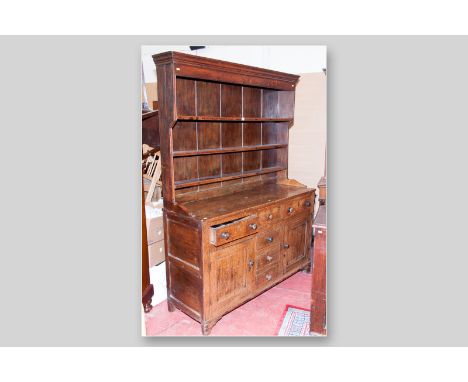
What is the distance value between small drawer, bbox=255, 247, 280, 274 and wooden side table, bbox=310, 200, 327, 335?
533 millimetres

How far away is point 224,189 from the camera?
307cm

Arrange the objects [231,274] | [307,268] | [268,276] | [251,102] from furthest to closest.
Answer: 1. [307,268]
2. [251,102]
3. [268,276]
4. [231,274]

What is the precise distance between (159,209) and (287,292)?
1.32m

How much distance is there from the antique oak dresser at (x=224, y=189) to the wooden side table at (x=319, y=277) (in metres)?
0.52

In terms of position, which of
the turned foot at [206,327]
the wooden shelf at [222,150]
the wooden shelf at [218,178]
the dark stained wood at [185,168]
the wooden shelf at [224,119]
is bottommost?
the turned foot at [206,327]

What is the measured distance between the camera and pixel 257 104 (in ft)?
10.9

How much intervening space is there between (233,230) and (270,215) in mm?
463

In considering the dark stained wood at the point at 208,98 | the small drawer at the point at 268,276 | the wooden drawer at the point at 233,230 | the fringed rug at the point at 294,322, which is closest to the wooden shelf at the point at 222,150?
the dark stained wood at the point at 208,98

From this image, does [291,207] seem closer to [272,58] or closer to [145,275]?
[145,275]

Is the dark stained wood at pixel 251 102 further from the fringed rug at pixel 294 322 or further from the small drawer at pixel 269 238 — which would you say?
the fringed rug at pixel 294 322

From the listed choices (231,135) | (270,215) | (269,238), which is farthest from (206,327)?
(231,135)

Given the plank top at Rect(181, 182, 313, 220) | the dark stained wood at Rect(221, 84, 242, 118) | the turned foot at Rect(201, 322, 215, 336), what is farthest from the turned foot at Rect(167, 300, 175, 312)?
the dark stained wood at Rect(221, 84, 242, 118)

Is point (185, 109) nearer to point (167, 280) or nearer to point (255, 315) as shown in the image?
point (167, 280)

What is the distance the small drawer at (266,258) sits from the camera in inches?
109
